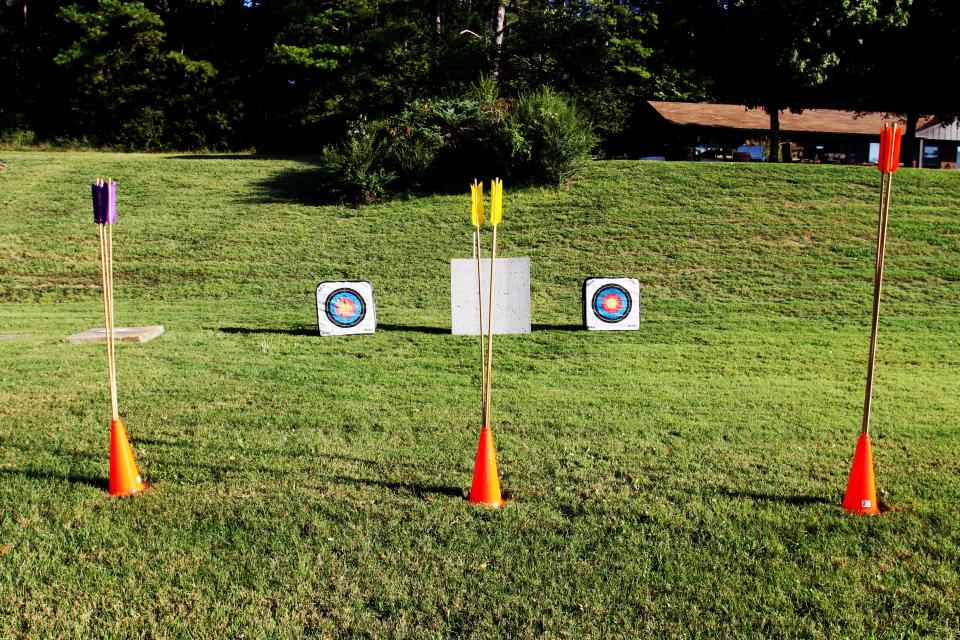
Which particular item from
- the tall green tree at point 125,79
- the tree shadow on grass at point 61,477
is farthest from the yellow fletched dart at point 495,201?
the tall green tree at point 125,79

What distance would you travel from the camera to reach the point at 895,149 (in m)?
4.50

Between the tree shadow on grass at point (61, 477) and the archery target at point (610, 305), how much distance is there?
7.72 meters

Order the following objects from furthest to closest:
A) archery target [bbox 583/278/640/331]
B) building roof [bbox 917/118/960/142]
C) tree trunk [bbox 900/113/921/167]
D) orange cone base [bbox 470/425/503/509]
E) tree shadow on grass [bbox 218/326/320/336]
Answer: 1. building roof [bbox 917/118/960/142]
2. tree trunk [bbox 900/113/921/167]
3. archery target [bbox 583/278/640/331]
4. tree shadow on grass [bbox 218/326/320/336]
5. orange cone base [bbox 470/425/503/509]

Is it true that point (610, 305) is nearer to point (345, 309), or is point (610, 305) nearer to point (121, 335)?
point (345, 309)

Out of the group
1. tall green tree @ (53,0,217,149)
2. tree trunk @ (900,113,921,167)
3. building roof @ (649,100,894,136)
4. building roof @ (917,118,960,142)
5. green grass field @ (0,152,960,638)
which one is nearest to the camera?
green grass field @ (0,152,960,638)

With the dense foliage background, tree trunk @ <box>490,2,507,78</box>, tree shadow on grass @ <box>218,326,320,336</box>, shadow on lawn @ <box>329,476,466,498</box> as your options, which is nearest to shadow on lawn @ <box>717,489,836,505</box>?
shadow on lawn @ <box>329,476,466,498</box>

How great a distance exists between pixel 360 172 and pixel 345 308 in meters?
9.85

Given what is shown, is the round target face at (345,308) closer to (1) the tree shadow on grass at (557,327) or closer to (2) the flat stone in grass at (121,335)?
(2) the flat stone in grass at (121,335)

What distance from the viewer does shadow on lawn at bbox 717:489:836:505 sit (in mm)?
4727

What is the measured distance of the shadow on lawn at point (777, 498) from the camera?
15.5 feet

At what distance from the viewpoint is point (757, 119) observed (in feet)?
113

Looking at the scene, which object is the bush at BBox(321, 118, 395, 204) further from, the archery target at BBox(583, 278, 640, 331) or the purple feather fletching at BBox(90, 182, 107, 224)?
the purple feather fletching at BBox(90, 182, 107, 224)

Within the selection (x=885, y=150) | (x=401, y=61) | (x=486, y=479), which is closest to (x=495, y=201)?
(x=486, y=479)

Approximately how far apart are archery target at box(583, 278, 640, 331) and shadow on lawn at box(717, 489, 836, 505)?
6.50 m
